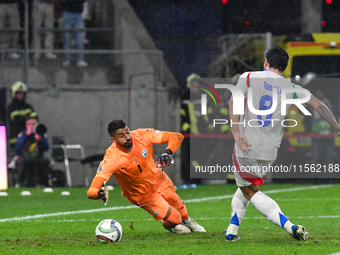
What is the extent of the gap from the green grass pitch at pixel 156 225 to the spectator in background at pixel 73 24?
14.0 feet

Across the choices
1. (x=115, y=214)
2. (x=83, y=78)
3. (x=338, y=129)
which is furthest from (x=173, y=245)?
(x=83, y=78)

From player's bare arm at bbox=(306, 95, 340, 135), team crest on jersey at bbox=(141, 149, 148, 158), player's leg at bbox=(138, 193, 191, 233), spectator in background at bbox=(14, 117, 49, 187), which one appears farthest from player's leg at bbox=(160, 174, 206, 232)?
spectator in background at bbox=(14, 117, 49, 187)

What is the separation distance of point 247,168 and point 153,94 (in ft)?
28.0

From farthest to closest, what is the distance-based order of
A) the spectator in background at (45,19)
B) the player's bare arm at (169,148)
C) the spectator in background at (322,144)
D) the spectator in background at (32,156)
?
the spectator in background at (45,19)
the spectator in background at (322,144)
the spectator in background at (32,156)
the player's bare arm at (169,148)

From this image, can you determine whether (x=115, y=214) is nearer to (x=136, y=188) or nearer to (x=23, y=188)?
(x=136, y=188)

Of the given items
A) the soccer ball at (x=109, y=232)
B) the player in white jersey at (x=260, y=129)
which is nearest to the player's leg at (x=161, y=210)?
the soccer ball at (x=109, y=232)

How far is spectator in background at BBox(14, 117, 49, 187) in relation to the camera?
14039 millimetres

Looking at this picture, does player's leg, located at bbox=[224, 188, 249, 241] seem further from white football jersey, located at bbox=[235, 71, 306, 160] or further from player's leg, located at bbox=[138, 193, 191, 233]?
player's leg, located at bbox=[138, 193, 191, 233]

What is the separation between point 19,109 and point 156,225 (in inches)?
271

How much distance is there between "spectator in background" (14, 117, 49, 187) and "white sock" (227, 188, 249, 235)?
26.9 ft

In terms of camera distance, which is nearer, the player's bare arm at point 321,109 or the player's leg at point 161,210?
the player's bare arm at point 321,109

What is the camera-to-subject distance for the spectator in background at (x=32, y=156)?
553 inches

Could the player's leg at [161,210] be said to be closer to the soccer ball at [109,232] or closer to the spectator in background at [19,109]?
the soccer ball at [109,232]

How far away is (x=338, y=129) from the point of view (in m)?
6.54
